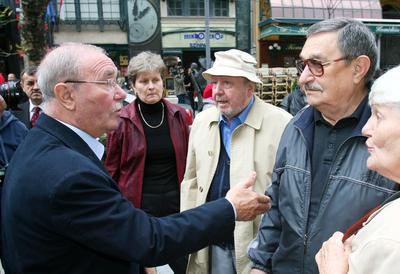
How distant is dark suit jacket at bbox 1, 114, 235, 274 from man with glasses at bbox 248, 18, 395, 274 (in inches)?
21.9

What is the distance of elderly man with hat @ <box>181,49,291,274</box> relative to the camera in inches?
101

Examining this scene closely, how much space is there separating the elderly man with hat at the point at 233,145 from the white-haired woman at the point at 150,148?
1.93 ft

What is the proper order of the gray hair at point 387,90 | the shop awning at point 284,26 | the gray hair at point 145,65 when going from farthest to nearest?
the shop awning at point 284,26 → the gray hair at point 145,65 → the gray hair at point 387,90

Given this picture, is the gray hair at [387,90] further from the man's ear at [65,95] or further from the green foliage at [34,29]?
the green foliage at [34,29]

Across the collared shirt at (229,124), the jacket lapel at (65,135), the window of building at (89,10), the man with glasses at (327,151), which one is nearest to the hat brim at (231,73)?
the collared shirt at (229,124)

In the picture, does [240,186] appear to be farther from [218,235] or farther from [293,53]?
[293,53]

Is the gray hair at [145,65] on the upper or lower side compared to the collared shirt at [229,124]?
upper

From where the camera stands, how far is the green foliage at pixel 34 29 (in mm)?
4711

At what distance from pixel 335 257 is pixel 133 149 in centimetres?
235

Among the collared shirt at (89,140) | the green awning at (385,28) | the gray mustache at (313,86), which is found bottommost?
the collared shirt at (89,140)

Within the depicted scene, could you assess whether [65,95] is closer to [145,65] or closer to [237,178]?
[237,178]

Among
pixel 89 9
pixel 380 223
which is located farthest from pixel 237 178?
pixel 89 9

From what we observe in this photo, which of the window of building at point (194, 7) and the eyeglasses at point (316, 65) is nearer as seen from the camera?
the eyeglasses at point (316, 65)

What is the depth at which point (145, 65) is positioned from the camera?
356 centimetres
